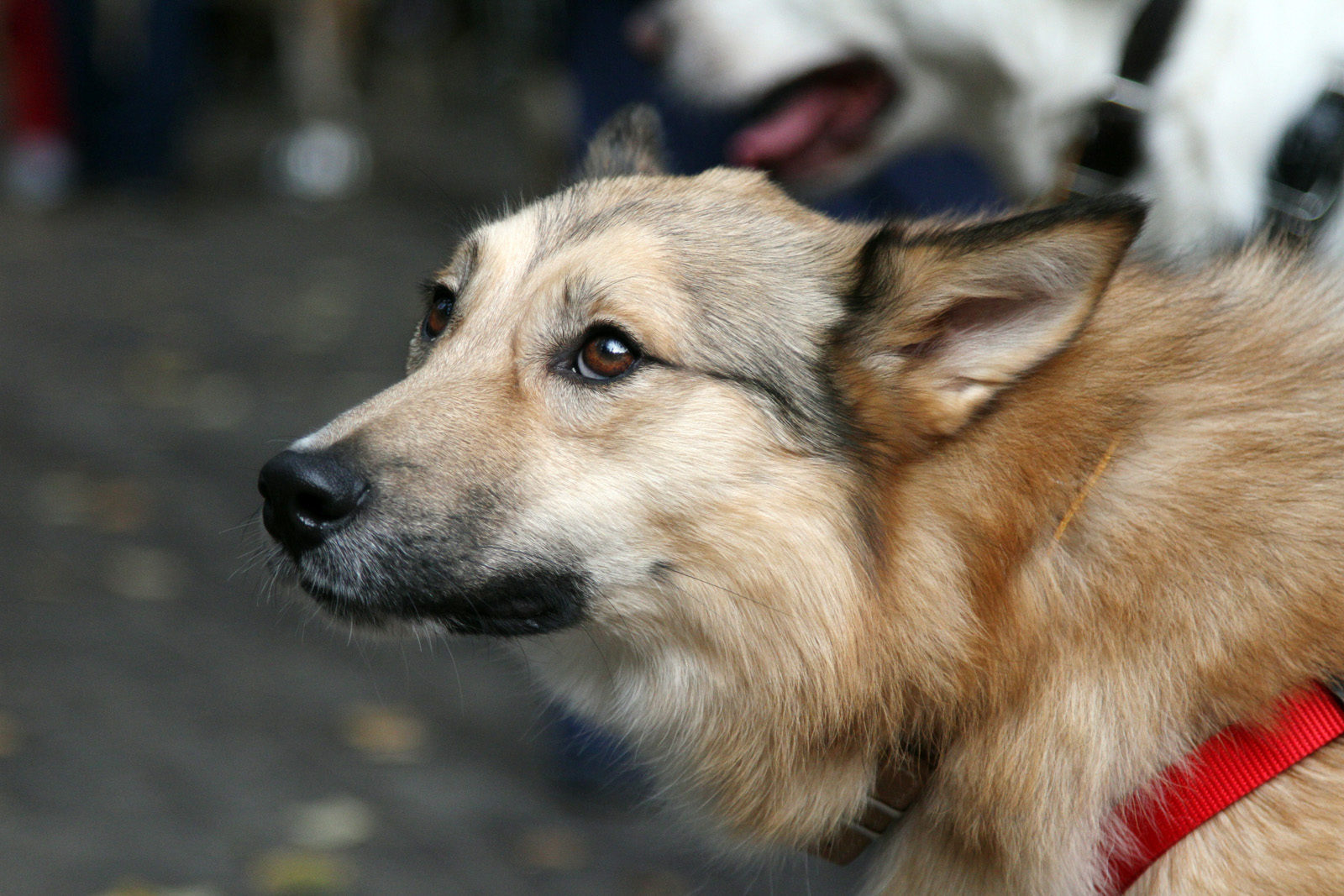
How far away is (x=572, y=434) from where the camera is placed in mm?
2422

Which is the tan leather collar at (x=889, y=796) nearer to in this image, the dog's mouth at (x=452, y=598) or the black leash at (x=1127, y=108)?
the dog's mouth at (x=452, y=598)

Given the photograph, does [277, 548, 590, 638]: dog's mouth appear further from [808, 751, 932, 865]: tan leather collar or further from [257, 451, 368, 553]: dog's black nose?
[808, 751, 932, 865]: tan leather collar

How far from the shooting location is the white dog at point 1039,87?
3023 millimetres

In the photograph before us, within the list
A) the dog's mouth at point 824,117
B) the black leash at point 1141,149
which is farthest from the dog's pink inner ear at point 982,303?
the dog's mouth at point 824,117

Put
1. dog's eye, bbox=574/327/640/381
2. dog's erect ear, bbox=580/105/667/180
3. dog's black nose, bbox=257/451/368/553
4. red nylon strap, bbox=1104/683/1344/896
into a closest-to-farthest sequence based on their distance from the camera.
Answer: red nylon strap, bbox=1104/683/1344/896
dog's black nose, bbox=257/451/368/553
dog's eye, bbox=574/327/640/381
dog's erect ear, bbox=580/105/667/180

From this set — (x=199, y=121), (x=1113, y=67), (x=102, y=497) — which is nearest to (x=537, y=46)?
(x=199, y=121)

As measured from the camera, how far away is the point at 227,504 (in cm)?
674

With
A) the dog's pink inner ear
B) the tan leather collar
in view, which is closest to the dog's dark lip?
the tan leather collar

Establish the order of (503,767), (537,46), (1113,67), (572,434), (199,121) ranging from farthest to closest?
(537,46) < (199,121) < (503,767) < (1113,67) < (572,434)

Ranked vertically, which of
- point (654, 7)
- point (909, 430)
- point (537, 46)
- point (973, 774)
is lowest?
point (537, 46)

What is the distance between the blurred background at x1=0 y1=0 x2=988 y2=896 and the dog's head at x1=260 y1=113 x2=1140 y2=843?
393 mm

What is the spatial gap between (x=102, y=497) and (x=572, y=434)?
519cm

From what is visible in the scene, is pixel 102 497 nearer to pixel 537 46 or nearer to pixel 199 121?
pixel 199 121

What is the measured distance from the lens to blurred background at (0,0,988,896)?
4.37 meters
